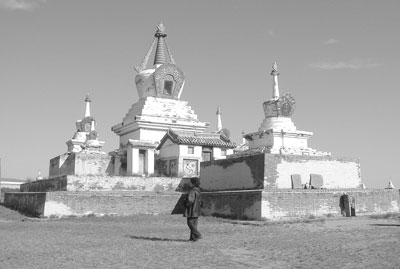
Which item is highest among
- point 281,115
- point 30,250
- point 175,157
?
point 281,115

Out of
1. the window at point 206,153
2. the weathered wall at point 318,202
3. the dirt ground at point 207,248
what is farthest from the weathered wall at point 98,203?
the window at point 206,153

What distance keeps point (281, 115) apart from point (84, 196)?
15.6 metres

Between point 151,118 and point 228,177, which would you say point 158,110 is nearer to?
point 151,118

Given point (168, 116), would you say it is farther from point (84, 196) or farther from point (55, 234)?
point (55, 234)

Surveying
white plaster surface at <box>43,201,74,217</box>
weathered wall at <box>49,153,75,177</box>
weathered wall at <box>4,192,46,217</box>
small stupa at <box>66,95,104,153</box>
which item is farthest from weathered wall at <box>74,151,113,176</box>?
small stupa at <box>66,95,104,153</box>

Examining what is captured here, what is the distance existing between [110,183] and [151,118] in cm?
854

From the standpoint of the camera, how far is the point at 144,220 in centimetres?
1612

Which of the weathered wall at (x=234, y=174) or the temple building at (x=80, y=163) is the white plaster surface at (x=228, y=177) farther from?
the temple building at (x=80, y=163)

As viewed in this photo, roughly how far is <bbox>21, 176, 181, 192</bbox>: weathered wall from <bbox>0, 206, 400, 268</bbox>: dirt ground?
7566mm

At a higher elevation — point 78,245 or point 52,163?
point 52,163

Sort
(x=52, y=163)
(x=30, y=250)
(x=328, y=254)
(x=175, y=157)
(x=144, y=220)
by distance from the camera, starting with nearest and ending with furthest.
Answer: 1. (x=328, y=254)
2. (x=30, y=250)
3. (x=144, y=220)
4. (x=175, y=157)
5. (x=52, y=163)

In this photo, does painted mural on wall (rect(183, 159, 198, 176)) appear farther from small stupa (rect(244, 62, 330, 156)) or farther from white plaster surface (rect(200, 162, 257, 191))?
small stupa (rect(244, 62, 330, 156))

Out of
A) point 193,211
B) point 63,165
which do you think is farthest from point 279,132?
point 193,211

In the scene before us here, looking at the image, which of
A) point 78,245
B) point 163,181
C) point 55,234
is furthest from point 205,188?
point 78,245
